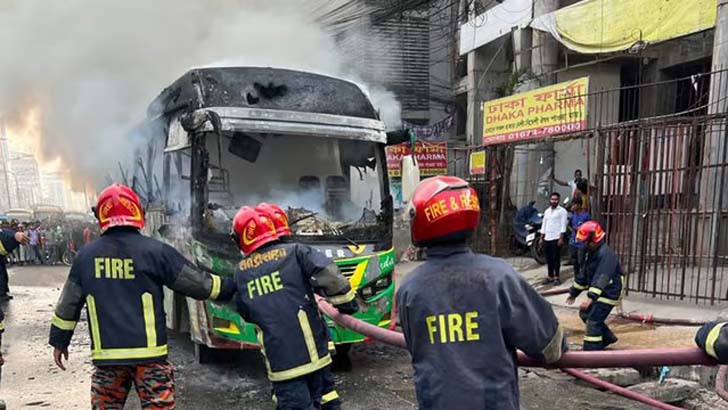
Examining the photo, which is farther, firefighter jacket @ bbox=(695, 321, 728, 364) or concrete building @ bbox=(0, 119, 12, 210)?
concrete building @ bbox=(0, 119, 12, 210)

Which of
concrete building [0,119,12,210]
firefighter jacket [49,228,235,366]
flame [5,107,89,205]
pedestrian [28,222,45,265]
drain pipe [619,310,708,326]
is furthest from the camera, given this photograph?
concrete building [0,119,12,210]

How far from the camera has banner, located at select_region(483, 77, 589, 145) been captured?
8.95 m

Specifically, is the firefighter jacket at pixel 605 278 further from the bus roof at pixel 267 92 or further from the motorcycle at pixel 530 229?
the motorcycle at pixel 530 229

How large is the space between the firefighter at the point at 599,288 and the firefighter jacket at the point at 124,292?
3695mm

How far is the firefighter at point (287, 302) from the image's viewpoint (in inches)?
120

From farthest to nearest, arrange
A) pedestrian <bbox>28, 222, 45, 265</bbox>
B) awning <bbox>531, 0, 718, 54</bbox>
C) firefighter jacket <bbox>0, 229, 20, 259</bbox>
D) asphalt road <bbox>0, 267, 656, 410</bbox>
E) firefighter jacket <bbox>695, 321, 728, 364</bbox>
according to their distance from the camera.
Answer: pedestrian <bbox>28, 222, 45, 265</bbox> → firefighter jacket <bbox>0, 229, 20, 259</bbox> → awning <bbox>531, 0, 718, 54</bbox> → asphalt road <bbox>0, 267, 656, 410</bbox> → firefighter jacket <bbox>695, 321, 728, 364</bbox>

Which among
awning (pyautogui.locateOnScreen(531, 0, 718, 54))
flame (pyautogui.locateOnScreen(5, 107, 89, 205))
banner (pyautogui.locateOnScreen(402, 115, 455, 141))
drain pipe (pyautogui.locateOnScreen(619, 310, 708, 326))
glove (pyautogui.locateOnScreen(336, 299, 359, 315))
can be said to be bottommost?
drain pipe (pyautogui.locateOnScreen(619, 310, 708, 326))

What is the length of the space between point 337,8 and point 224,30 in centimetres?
501

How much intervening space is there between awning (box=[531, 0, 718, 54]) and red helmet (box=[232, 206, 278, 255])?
7.53 metres

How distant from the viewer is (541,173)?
43.5 feet

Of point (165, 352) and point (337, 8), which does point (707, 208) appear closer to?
point (165, 352)

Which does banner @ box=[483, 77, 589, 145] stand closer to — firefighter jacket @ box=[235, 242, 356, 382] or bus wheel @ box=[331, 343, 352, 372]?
bus wheel @ box=[331, 343, 352, 372]

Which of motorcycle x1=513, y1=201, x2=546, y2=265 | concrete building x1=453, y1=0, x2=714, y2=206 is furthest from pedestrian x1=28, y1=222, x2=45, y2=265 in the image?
motorcycle x1=513, y1=201, x2=546, y2=265

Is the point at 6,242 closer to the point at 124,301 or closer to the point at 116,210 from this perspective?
the point at 116,210
